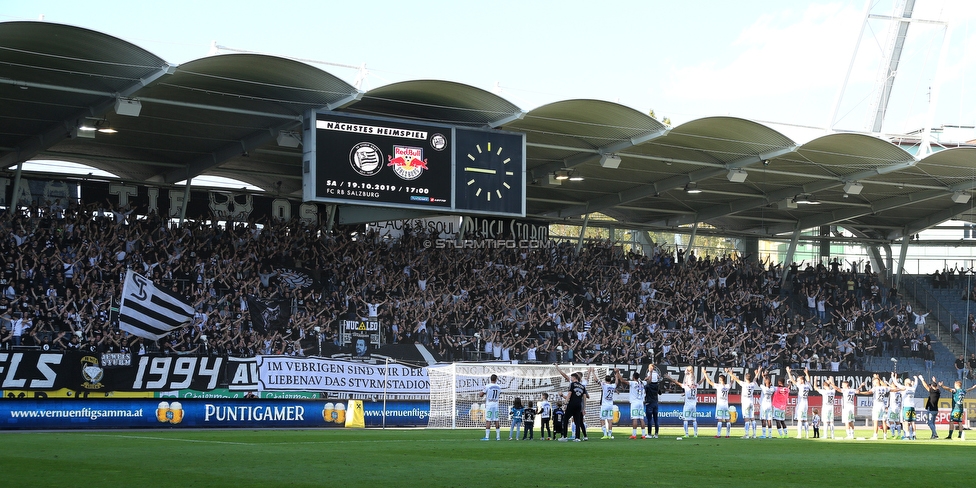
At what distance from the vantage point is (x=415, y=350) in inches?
1522

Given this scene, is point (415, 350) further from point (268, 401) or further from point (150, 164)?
point (150, 164)

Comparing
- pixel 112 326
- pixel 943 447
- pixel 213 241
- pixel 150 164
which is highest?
pixel 150 164

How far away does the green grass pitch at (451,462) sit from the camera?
1413 cm

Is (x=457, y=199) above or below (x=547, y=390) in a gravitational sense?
above

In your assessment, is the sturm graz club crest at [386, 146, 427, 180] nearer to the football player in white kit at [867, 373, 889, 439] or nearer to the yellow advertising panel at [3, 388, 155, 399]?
the yellow advertising panel at [3, 388, 155, 399]

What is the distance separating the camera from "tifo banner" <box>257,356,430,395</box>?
1277 inches

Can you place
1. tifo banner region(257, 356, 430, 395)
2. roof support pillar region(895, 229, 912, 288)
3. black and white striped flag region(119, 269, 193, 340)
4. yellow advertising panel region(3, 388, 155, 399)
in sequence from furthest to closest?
roof support pillar region(895, 229, 912, 288), black and white striped flag region(119, 269, 193, 340), tifo banner region(257, 356, 430, 395), yellow advertising panel region(3, 388, 155, 399)

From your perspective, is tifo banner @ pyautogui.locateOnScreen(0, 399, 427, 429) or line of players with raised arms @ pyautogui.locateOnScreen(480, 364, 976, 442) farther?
tifo banner @ pyautogui.locateOnScreen(0, 399, 427, 429)

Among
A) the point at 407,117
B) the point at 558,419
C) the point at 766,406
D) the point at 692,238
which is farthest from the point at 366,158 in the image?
the point at 692,238

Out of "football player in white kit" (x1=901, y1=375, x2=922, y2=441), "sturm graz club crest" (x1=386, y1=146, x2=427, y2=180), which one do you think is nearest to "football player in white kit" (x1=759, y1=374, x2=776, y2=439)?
"football player in white kit" (x1=901, y1=375, x2=922, y2=441)

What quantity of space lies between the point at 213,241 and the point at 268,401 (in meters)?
9.40

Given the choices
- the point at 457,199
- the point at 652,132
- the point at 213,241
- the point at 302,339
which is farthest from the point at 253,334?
the point at 652,132

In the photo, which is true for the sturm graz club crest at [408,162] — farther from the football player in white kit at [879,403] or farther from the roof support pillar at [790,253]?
the roof support pillar at [790,253]

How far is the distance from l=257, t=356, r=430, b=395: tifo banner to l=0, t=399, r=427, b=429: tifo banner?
64cm
